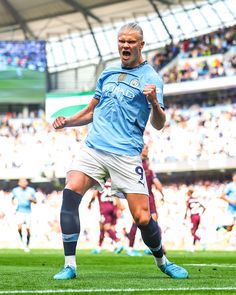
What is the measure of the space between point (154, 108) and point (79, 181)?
2.97 feet

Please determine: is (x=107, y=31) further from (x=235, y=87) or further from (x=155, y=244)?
(x=155, y=244)

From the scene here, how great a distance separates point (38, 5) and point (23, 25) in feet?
6.39

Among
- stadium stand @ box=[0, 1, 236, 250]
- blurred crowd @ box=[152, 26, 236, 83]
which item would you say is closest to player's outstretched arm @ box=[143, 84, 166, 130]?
stadium stand @ box=[0, 1, 236, 250]

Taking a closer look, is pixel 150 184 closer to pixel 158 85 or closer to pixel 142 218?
pixel 142 218

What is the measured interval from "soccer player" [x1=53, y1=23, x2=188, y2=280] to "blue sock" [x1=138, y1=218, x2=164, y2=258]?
2.6 inches

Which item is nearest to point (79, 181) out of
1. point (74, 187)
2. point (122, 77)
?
point (74, 187)

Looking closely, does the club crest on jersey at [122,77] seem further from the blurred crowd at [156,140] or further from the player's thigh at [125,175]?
the blurred crowd at [156,140]

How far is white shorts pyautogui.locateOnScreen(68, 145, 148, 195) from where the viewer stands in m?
6.97

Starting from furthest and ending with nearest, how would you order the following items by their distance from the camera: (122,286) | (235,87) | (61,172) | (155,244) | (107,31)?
1. (107,31)
2. (61,172)
3. (235,87)
4. (155,244)
5. (122,286)

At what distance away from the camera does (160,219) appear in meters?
30.1

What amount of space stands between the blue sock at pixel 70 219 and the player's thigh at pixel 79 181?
0.13 ft

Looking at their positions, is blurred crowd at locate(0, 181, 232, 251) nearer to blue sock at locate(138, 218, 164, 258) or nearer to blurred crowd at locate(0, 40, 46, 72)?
blurred crowd at locate(0, 40, 46, 72)

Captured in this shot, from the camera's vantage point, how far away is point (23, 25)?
155 feet

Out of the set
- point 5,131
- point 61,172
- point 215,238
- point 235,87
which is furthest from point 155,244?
point 5,131
